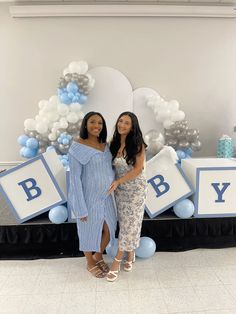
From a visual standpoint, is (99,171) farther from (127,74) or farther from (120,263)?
(127,74)

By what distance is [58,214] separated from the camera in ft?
7.38

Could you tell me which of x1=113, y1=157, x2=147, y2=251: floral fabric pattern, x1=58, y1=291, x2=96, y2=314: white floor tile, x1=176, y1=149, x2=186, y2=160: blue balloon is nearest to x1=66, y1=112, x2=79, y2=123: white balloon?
x1=176, y1=149, x2=186, y2=160: blue balloon

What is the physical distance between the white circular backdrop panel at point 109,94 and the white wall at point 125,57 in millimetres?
132

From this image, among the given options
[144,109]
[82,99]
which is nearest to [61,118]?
[82,99]

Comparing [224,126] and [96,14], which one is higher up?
[96,14]

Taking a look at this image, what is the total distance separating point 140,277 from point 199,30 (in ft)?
12.0

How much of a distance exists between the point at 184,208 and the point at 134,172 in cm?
71

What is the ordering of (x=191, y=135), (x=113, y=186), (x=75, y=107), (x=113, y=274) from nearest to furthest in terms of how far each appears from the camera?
(x=113, y=186) < (x=113, y=274) < (x=75, y=107) < (x=191, y=135)

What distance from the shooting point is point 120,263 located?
7.25 ft

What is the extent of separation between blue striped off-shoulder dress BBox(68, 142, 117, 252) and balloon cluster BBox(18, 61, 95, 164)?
167 centimetres

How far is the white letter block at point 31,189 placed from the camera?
225 centimetres

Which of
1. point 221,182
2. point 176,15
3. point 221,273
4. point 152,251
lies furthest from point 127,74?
point 221,273

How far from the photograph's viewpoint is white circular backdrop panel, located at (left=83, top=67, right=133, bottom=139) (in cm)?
400

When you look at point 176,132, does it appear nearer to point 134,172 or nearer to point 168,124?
point 168,124
